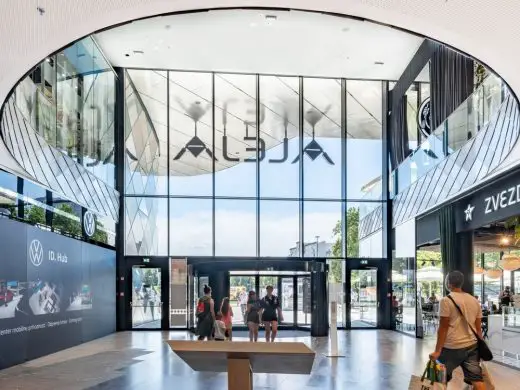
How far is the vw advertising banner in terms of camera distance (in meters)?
10.8

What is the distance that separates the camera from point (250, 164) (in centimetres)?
2056

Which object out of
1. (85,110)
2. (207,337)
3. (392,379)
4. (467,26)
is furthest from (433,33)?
(85,110)

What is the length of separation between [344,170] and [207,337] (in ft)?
36.1

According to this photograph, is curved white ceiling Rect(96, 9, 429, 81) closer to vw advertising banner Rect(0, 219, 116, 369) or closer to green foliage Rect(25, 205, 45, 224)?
green foliage Rect(25, 205, 45, 224)

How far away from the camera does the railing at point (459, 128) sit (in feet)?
35.7

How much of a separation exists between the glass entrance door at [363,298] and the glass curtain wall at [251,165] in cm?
45

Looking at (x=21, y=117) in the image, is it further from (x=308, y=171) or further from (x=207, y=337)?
(x=308, y=171)

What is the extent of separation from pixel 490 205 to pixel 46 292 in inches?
357

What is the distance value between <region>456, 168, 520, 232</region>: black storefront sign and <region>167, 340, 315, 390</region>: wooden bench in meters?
7.56

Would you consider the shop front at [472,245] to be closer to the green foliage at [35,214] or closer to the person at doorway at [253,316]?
the person at doorway at [253,316]

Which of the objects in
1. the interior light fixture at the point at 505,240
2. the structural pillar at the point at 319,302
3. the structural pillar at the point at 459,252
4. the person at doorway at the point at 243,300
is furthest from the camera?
the person at doorway at the point at 243,300

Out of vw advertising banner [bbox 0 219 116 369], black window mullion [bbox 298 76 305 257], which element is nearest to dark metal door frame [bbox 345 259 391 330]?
black window mullion [bbox 298 76 305 257]

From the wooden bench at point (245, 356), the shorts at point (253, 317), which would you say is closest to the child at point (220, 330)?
the shorts at point (253, 317)

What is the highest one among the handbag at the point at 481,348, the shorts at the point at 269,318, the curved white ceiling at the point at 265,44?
the curved white ceiling at the point at 265,44
